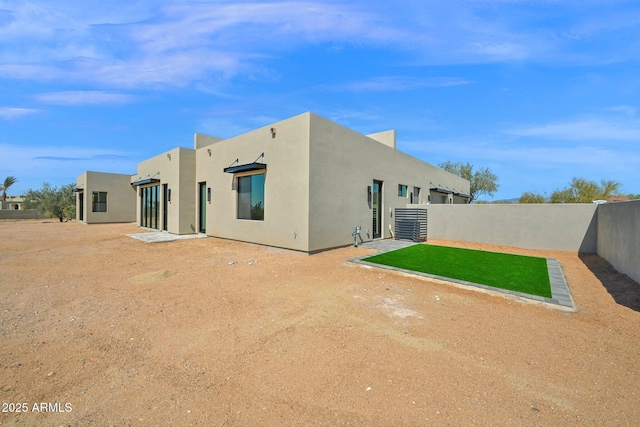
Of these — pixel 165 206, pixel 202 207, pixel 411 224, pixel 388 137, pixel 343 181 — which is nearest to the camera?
pixel 343 181

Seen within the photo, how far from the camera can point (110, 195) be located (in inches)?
863

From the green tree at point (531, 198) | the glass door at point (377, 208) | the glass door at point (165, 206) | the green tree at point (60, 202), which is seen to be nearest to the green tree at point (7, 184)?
the green tree at point (60, 202)

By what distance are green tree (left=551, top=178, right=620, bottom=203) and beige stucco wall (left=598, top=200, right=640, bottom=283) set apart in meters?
17.0

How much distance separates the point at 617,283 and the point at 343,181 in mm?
7355

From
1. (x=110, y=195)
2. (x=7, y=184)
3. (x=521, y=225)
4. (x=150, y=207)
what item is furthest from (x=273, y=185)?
(x=7, y=184)

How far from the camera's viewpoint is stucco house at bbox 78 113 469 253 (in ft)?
27.9

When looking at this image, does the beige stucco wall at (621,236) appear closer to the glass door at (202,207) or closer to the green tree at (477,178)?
the glass door at (202,207)

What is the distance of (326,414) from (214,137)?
51.0ft

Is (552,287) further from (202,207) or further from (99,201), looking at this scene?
(99,201)

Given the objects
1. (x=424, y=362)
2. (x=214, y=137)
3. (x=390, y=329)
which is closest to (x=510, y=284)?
(x=390, y=329)

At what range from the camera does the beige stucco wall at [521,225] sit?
9852mm

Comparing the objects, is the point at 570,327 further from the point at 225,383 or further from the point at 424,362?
the point at 225,383

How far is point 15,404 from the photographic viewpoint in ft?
6.86

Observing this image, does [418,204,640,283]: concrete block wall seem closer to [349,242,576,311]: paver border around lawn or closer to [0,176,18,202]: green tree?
[349,242,576,311]: paver border around lawn
